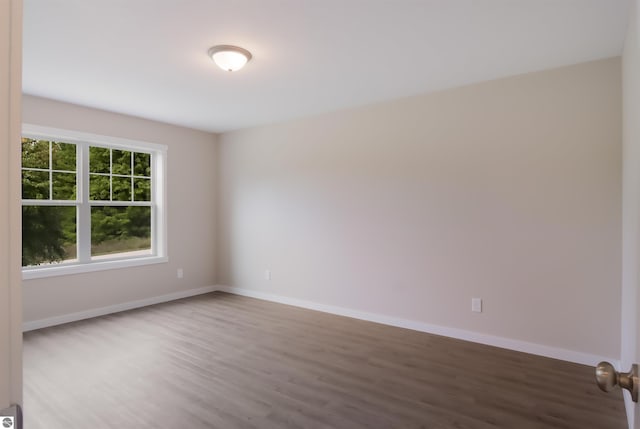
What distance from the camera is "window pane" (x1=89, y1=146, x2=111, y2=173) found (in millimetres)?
4457

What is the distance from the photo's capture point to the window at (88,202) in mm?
3986

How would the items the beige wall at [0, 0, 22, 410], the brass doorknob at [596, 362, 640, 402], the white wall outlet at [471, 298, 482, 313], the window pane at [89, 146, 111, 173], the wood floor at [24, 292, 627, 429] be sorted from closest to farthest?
the beige wall at [0, 0, 22, 410] → the brass doorknob at [596, 362, 640, 402] → the wood floor at [24, 292, 627, 429] → the white wall outlet at [471, 298, 482, 313] → the window pane at [89, 146, 111, 173]

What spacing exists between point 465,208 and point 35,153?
465 cm

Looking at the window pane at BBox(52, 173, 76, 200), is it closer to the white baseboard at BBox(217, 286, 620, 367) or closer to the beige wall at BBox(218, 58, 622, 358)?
the beige wall at BBox(218, 58, 622, 358)

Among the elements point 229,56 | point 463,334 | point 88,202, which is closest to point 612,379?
point 229,56

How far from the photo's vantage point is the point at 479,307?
3496mm

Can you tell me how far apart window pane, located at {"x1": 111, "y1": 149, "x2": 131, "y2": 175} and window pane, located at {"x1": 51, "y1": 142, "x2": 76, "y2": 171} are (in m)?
0.46

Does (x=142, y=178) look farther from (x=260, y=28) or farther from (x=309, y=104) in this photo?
(x=260, y=28)

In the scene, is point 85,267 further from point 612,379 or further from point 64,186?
point 612,379

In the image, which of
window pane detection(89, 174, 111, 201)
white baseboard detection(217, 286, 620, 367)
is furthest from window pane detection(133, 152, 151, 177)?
white baseboard detection(217, 286, 620, 367)

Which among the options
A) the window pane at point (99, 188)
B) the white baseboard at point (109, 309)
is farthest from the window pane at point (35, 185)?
the white baseboard at point (109, 309)

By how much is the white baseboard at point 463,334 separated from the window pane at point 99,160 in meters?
2.71

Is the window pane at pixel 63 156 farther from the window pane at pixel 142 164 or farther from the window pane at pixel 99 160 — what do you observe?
the window pane at pixel 142 164

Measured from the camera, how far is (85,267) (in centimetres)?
429
